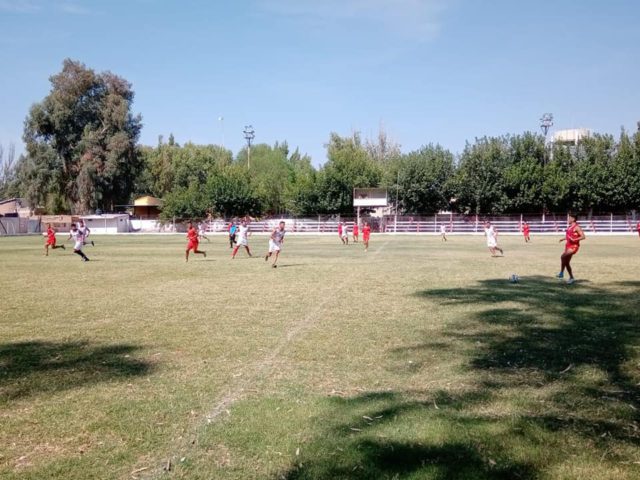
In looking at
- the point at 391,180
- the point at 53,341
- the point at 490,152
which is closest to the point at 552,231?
the point at 490,152

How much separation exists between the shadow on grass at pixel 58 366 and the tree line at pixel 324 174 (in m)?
58.8

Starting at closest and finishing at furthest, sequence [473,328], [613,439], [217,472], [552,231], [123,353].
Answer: [217,472] < [613,439] < [123,353] < [473,328] < [552,231]

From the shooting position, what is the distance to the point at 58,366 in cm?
697

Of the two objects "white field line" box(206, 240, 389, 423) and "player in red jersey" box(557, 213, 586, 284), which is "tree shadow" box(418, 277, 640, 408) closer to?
"player in red jersey" box(557, 213, 586, 284)

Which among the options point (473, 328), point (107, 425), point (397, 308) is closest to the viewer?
point (107, 425)

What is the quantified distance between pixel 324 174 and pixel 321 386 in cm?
6100

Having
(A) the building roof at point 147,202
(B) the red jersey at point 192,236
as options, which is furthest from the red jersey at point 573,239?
(A) the building roof at point 147,202

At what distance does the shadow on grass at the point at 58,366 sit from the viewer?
20.2 feet

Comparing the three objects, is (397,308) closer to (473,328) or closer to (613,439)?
(473,328)

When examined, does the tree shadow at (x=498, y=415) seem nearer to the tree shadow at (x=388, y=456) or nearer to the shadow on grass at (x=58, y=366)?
the tree shadow at (x=388, y=456)

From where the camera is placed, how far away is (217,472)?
160 inches

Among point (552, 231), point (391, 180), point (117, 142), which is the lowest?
point (552, 231)

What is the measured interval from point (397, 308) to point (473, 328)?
225cm

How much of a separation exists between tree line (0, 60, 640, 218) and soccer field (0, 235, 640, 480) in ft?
171
